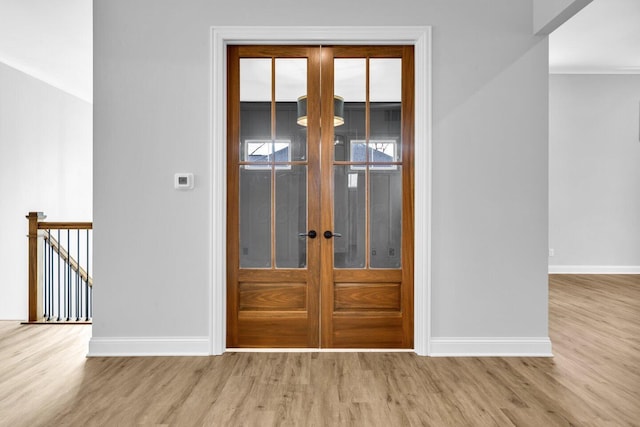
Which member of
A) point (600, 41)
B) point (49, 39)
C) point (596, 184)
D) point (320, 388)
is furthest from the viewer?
point (596, 184)

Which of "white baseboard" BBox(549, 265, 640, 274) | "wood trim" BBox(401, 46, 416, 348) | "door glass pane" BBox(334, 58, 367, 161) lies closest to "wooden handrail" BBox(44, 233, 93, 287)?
"door glass pane" BBox(334, 58, 367, 161)

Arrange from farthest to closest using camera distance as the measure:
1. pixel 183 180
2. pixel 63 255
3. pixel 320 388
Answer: pixel 63 255, pixel 183 180, pixel 320 388

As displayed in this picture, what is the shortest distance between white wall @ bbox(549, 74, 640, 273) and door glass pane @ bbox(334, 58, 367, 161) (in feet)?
14.5

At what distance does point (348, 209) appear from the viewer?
10.2 feet

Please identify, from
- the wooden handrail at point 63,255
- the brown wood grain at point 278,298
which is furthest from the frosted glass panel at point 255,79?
the wooden handrail at point 63,255

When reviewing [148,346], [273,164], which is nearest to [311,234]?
[273,164]

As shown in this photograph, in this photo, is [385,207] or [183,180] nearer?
[183,180]

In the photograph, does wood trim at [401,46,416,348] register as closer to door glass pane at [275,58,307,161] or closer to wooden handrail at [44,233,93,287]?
door glass pane at [275,58,307,161]

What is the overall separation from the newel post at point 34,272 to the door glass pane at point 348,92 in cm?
303

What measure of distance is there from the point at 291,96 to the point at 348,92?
44 cm

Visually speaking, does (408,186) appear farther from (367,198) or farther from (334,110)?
(334,110)

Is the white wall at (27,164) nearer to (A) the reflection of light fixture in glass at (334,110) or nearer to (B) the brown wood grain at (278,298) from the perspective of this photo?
(B) the brown wood grain at (278,298)

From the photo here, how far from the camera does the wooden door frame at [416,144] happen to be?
117 inches

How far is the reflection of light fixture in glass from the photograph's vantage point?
3.08 meters
